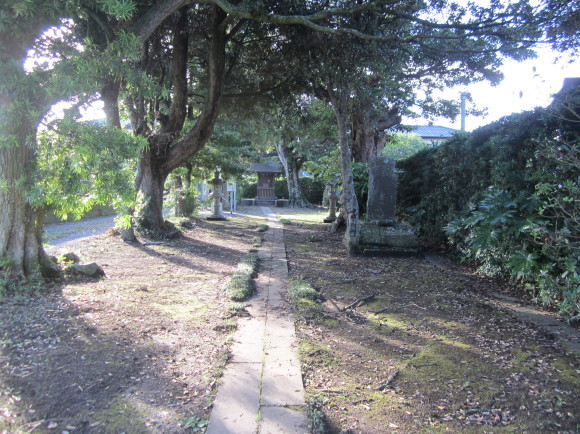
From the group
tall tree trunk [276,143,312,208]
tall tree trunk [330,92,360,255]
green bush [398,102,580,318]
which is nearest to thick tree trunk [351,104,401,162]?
tall tree trunk [330,92,360,255]

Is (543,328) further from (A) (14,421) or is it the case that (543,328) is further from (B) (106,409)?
(A) (14,421)

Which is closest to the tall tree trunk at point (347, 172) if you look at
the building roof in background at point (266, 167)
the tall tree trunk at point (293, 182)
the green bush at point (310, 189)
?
the tall tree trunk at point (293, 182)

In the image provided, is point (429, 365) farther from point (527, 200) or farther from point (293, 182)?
point (293, 182)

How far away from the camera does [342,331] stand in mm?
4410

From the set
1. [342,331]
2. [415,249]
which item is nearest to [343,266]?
[415,249]

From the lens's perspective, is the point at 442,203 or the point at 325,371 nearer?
the point at 325,371

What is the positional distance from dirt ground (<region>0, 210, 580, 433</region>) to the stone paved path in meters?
0.11

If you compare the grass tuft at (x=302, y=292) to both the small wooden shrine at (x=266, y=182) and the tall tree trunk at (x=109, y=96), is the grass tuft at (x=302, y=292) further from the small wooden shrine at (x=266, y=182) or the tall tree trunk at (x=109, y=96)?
the small wooden shrine at (x=266, y=182)

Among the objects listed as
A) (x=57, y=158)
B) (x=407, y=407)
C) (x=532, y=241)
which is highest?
(x=57, y=158)

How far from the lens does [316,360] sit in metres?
3.63

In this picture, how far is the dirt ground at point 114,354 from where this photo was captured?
2.62 meters

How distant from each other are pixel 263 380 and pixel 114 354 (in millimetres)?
1404

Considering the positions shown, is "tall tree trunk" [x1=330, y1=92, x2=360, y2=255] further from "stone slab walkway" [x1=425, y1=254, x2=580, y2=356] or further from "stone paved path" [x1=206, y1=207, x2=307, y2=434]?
"stone paved path" [x1=206, y1=207, x2=307, y2=434]

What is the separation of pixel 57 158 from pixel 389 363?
14.7 feet
